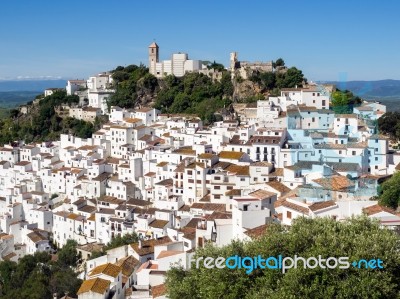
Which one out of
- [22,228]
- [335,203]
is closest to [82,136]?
[22,228]

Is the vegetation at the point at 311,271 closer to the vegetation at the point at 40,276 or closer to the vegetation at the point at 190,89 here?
the vegetation at the point at 40,276

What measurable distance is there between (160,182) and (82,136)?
18392mm

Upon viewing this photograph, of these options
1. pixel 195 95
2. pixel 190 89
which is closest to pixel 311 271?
pixel 195 95

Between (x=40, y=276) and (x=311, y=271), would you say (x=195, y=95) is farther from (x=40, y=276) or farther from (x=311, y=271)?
(x=311, y=271)

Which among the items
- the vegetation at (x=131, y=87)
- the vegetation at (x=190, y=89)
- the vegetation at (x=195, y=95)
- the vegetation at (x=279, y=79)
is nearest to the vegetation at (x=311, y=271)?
the vegetation at (x=190, y=89)

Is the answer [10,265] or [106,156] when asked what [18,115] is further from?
[10,265]

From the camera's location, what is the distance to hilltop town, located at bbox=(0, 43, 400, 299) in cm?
2136

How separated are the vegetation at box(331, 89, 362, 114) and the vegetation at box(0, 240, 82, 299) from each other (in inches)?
814

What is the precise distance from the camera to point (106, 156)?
40.6 m

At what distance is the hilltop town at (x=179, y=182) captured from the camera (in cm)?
2136

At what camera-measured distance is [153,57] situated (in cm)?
5797

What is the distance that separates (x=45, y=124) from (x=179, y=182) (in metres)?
28.3

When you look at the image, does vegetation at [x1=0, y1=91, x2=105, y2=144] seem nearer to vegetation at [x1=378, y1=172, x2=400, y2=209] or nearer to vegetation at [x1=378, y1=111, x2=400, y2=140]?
vegetation at [x1=378, y1=111, x2=400, y2=140]

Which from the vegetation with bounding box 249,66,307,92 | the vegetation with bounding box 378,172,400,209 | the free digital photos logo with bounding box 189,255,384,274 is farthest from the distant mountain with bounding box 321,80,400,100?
the free digital photos logo with bounding box 189,255,384,274
